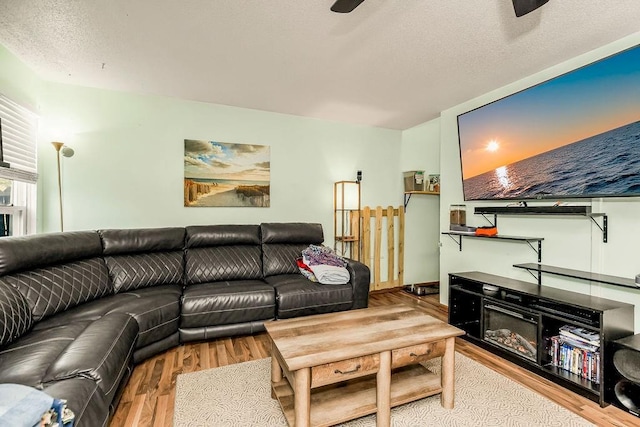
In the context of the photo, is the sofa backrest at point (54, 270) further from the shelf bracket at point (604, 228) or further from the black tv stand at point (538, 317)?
the shelf bracket at point (604, 228)

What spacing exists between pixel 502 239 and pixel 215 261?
293 cm

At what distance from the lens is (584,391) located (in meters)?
1.91

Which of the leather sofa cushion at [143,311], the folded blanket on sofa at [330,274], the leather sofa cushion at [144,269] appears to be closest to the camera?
the leather sofa cushion at [143,311]

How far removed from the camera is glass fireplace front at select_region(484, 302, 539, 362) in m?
2.29

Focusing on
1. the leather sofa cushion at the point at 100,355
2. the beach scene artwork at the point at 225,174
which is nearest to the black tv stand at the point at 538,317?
the beach scene artwork at the point at 225,174

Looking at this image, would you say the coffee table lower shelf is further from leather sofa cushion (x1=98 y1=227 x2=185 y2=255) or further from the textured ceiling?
the textured ceiling

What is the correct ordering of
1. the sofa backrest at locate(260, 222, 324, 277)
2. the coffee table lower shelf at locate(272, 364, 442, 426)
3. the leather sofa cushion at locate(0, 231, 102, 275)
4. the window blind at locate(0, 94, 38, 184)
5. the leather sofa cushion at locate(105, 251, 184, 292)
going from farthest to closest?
the sofa backrest at locate(260, 222, 324, 277)
the leather sofa cushion at locate(105, 251, 184, 292)
the window blind at locate(0, 94, 38, 184)
the leather sofa cushion at locate(0, 231, 102, 275)
the coffee table lower shelf at locate(272, 364, 442, 426)

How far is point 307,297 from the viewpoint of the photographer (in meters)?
2.79

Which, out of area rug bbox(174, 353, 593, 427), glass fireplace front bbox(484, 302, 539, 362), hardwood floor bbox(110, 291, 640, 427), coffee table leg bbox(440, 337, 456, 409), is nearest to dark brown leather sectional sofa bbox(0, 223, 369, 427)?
hardwood floor bbox(110, 291, 640, 427)

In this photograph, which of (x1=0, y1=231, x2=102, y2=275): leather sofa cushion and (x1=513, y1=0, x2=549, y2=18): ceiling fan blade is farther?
(x1=0, y1=231, x2=102, y2=275): leather sofa cushion

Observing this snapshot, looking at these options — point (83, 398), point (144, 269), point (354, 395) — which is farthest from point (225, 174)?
point (354, 395)

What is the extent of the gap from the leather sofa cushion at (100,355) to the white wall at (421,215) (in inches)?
150

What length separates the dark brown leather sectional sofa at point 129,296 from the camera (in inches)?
55.6

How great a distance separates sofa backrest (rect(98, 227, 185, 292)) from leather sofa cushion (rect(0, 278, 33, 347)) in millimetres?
801
